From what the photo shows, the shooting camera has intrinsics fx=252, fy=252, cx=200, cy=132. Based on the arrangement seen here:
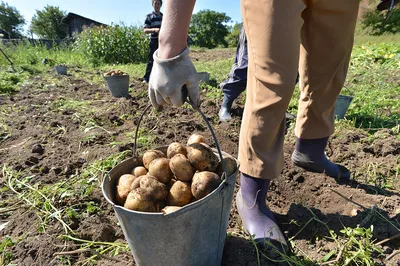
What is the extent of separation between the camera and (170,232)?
0.99 m

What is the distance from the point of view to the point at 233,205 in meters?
1.81

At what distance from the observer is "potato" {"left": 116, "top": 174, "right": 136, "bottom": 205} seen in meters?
1.15

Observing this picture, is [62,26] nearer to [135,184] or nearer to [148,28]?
[148,28]

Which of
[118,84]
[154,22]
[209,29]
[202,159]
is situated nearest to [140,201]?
Result: [202,159]

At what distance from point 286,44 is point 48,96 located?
5.51 metres

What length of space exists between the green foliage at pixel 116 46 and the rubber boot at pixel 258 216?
1175 centimetres

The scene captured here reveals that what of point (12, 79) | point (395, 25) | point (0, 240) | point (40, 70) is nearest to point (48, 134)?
point (0, 240)

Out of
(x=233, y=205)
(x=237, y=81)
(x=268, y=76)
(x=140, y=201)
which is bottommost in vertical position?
(x=233, y=205)

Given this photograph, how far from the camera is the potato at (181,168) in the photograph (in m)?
1.19

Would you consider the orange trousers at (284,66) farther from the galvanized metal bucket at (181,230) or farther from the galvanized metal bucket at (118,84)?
the galvanized metal bucket at (118,84)

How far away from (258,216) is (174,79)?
96 centimetres

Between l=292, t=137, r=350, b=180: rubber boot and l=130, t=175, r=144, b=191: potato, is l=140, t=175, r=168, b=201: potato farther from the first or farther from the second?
l=292, t=137, r=350, b=180: rubber boot

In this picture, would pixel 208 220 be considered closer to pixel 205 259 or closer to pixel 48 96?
pixel 205 259

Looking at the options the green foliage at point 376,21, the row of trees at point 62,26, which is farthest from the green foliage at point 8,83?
the row of trees at point 62,26
